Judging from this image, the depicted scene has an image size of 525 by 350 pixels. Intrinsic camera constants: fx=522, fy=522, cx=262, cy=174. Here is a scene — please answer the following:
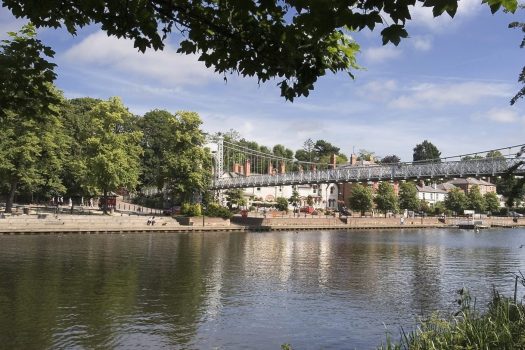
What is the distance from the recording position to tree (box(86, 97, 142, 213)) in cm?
5562

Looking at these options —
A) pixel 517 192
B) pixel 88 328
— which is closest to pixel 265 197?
pixel 88 328

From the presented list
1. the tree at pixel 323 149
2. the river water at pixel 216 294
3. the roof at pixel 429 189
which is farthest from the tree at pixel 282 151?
the river water at pixel 216 294

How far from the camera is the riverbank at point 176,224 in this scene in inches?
1857

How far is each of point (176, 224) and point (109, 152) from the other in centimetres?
1086

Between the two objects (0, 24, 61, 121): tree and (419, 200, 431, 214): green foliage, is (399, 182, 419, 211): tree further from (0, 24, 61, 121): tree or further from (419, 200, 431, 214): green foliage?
(0, 24, 61, 121): tree

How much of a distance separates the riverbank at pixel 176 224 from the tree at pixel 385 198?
3.82 metres

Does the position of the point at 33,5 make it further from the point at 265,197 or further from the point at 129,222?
the point at 265,197

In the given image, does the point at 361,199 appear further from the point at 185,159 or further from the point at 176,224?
the point at 176,224

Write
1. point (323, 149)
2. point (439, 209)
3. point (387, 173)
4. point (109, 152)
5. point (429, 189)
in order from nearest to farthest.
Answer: point (109, 152) → point (387, 173) → point (439, 209) → point (429, 189) → point (323, 149)

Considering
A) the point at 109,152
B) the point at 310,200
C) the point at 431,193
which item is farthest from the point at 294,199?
the point at 431,193

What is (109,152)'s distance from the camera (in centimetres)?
5638

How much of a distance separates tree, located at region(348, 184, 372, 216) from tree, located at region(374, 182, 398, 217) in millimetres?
3101

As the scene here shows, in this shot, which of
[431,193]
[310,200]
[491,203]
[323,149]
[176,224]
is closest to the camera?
[176,224]

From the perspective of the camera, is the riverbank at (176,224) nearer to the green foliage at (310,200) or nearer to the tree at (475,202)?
the green foliage at (310,200)
